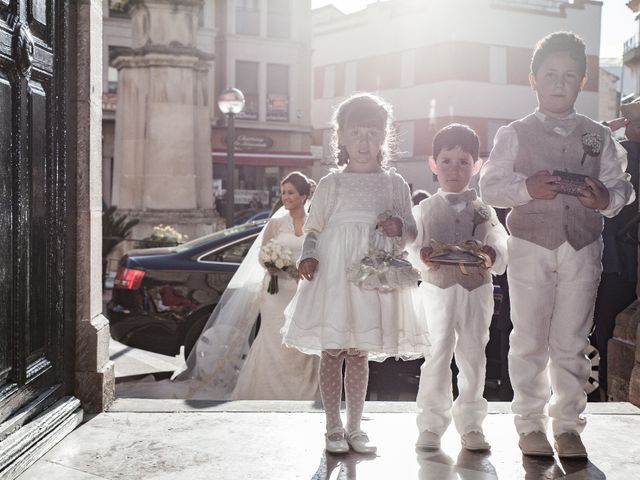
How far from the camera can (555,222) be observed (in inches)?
165

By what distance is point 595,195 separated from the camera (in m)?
4.05

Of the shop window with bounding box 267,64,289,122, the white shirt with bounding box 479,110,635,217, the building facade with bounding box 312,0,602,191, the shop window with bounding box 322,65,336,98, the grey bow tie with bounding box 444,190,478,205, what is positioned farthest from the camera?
the shop window with bounding box 322,65,336,98

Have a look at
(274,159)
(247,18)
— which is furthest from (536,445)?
(247,18)

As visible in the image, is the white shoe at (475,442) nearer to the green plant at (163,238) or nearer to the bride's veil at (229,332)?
the bride's veil at (229,332)

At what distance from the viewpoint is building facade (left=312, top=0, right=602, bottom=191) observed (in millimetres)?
37312

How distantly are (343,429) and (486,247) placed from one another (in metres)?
1.15

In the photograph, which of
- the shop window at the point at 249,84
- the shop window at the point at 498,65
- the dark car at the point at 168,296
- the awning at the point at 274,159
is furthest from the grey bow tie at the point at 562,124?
the shop window at the point at 249,84

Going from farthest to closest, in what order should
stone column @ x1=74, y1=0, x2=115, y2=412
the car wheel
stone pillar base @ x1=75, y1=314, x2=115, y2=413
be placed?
the car wheel, stone pillar base @ x1=75, y1=314, x2=115, y2=413, stone column @ x1=74, y1=0, x2=115, y2=412

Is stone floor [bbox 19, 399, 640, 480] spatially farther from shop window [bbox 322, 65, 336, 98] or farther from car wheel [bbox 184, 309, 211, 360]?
shop window [bbox 322, 65, 336, 98]

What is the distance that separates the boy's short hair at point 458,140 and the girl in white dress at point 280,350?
2.48m

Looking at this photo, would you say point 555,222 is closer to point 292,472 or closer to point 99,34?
point 292,472

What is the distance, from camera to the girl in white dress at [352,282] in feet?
14.0

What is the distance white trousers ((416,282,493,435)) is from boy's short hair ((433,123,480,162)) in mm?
694

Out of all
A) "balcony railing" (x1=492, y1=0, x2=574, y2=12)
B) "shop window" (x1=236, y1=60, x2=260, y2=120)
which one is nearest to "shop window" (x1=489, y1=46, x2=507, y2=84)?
"balcony railing" (x1=492, y1=0, x2=574, y2=12)
